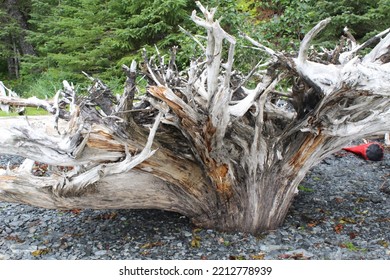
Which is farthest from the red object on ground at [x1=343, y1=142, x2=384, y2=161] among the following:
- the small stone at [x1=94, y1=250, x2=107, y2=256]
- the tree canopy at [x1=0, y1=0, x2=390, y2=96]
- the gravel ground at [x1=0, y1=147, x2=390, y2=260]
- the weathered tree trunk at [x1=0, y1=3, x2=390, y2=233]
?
the small stone at [x1=94, y1=250, x2=107, y2=256]

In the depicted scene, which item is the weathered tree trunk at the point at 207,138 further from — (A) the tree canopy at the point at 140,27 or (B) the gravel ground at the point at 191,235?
(A) the tree canopy at the point at 140,27

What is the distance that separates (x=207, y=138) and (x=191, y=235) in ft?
3.18

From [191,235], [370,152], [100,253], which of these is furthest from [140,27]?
[100,253]

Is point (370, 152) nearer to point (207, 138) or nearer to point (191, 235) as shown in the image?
point (191, 235)

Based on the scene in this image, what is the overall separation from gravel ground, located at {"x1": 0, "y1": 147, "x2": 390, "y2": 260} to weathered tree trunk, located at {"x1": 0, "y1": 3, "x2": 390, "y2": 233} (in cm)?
22

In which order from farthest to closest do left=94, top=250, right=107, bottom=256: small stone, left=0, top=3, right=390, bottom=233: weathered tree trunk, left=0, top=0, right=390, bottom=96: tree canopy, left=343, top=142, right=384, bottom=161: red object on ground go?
left=0, top=0, right=390, bottom=96: tree canopy
left=343, top=142, right=384, bottom=161: red object on ground
left=94, top=250, right=107, bottom=256: small stone
left=0, top=3, right=390, bottom=233: weathered tree trunk

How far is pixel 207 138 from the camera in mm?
3400

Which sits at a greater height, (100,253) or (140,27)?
(140,27)

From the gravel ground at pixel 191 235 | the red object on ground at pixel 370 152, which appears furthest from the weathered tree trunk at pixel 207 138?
the red object on ground at pixel 370 152

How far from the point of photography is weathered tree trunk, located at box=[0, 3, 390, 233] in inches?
128

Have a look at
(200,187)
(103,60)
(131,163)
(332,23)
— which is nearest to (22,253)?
(131,163)

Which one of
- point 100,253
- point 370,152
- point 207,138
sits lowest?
point 100,253

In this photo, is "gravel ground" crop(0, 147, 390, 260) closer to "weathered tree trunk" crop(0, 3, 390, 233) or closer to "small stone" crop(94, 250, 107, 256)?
"small stone" crop(94, 250, 107, 256)
